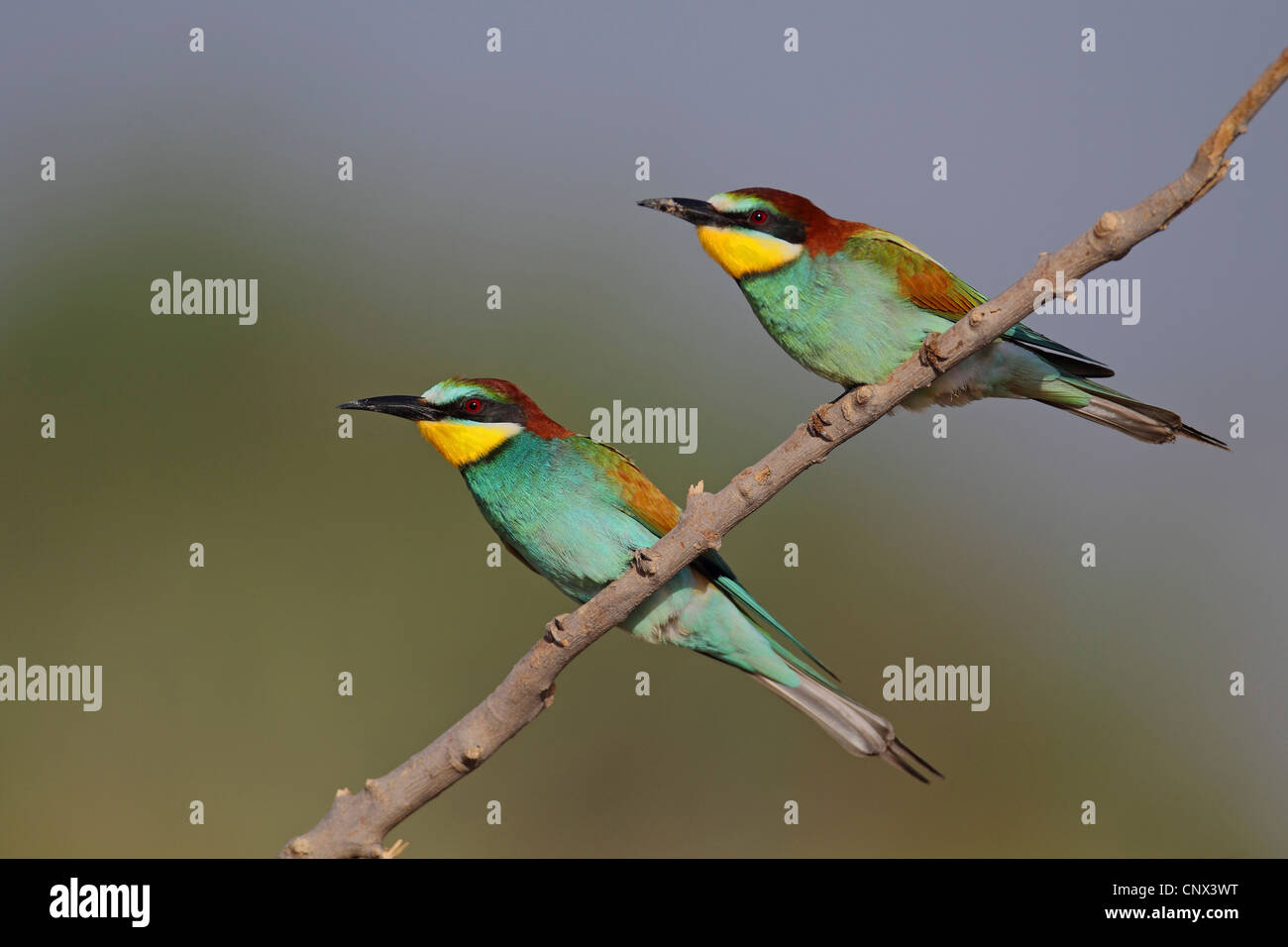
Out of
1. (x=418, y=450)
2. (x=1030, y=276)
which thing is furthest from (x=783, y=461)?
(x=418, y=450)

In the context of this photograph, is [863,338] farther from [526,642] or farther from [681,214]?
[526,642]

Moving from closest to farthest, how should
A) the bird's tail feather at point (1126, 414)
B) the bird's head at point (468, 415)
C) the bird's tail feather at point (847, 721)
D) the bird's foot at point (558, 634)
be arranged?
the bird's foot at point (558, 634), the bird's tail feather at point (1126, 414), the bird's tail feather at point (847, 721), the bird's head at point (468, 415)

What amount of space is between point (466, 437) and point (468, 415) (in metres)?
0.05

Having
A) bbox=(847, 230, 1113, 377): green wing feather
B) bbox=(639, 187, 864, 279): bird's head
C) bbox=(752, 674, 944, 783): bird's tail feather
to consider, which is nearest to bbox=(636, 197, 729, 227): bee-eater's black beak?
bbox=(639, 187, 864, 279): bird's head

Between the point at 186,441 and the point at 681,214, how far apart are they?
145 inches

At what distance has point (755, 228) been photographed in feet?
8.00

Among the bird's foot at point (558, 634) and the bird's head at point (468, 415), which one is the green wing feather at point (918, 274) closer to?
the bird's head at point (468, 415)

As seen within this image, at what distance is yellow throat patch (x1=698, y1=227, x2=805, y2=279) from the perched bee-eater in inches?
21.5

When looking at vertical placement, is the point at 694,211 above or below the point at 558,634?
above

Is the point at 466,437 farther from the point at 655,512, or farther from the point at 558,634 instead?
the point at 558,634

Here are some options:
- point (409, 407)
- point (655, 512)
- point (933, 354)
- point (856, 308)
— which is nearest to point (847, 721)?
point (655, 512)

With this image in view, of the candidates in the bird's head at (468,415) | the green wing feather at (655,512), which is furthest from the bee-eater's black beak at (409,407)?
the green wing feather at (655,512)

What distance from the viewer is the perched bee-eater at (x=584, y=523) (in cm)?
260

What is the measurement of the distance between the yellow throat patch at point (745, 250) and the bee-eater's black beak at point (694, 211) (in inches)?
0.6
